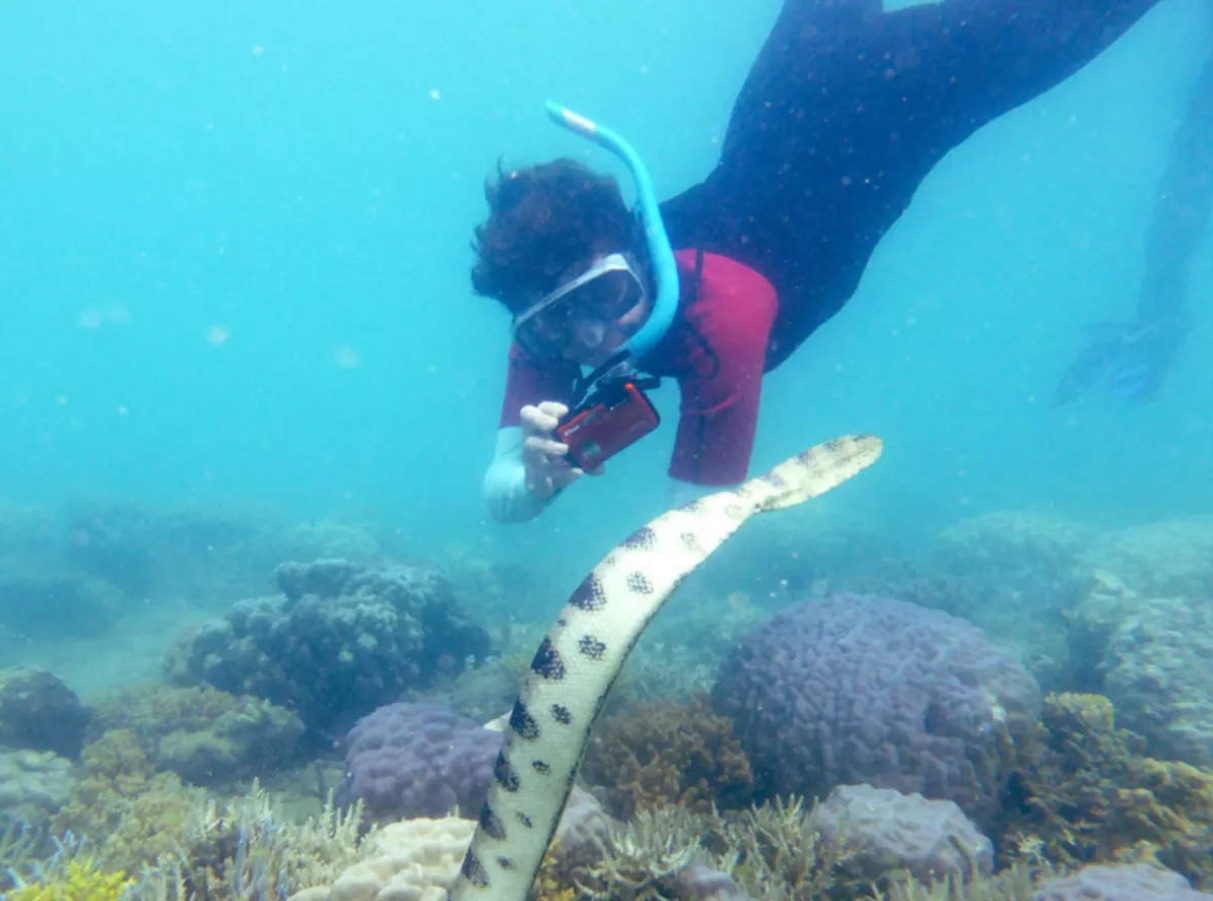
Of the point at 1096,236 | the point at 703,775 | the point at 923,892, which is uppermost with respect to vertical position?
the point at 1096,236

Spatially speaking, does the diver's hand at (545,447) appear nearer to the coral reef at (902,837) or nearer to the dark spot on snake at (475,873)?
the dark spot on snake at (475,873)

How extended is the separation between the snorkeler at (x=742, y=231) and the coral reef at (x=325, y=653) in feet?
14.8

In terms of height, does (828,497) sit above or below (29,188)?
below

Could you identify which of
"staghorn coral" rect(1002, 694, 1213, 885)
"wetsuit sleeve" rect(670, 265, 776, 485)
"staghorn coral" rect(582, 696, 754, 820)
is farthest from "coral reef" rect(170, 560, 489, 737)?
"staghorn coral" rect(1002, 694, 1213, 885)

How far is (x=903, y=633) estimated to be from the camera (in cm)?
550

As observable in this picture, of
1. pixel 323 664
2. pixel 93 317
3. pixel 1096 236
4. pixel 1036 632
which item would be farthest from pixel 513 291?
pixel 93 317

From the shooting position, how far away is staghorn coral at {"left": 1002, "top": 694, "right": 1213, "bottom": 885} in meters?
4.09

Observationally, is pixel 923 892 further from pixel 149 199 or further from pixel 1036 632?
pixel 149 199

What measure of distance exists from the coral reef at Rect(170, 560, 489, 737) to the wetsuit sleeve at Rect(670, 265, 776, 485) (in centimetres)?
505

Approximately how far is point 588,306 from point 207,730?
5.83 meters

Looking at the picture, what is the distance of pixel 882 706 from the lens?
4.75m

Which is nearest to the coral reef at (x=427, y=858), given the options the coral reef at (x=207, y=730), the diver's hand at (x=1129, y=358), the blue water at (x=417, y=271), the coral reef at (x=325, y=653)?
the coral reef at (x=207, y=730)

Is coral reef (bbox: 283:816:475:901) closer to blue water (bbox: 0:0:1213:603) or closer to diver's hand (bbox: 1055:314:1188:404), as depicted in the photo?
blue water (bbox: 0:0:1213:603)

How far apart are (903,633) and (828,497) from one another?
26265mm
